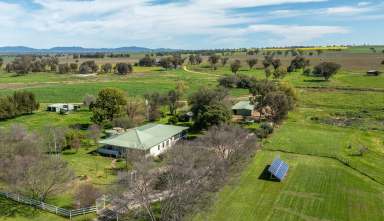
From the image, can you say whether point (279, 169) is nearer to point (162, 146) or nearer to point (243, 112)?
point (162, 146)

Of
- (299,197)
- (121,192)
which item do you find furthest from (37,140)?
(299,197)

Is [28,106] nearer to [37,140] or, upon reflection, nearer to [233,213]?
[37,140]

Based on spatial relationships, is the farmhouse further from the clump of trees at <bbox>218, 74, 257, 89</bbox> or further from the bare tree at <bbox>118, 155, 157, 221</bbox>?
the clump of trees at <bbox>218, 74, 257, 89</bbox>

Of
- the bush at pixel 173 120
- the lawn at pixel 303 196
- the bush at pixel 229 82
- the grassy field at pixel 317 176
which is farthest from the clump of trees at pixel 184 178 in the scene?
the bush at pixel 229 82

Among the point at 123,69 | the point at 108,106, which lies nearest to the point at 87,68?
the point at 123,69

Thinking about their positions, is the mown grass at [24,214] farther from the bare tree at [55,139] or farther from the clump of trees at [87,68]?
the clump of trees at [87,68]

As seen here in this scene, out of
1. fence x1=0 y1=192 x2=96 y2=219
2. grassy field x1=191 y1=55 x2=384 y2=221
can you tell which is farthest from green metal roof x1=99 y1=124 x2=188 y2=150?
fence x1=0 y1=192 x2=96 y2=219
